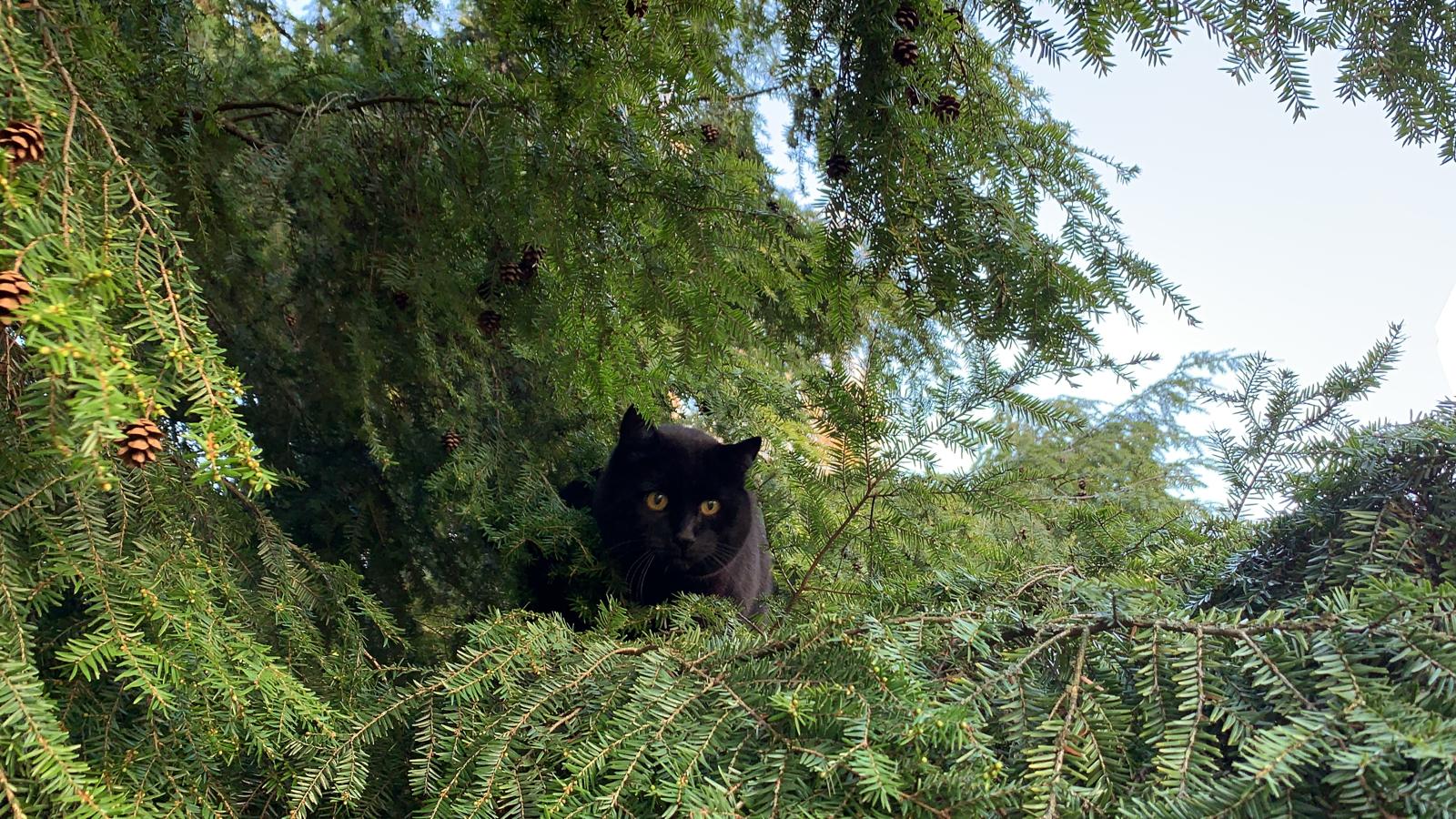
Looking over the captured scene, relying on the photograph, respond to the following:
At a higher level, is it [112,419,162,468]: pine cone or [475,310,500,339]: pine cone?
[475,310,500,339]: pine cone

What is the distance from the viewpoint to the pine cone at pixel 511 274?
68.7 inches

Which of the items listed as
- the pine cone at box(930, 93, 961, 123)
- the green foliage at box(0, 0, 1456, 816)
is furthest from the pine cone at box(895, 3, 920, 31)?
the pine cone at box(930, 93, 961, 123)

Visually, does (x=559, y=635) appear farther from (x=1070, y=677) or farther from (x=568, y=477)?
(x=568, y=477)

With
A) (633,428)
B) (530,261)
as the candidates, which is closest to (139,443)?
(530,261)

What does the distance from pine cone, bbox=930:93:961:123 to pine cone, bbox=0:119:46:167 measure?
1107mm

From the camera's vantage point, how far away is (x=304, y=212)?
1712 mm

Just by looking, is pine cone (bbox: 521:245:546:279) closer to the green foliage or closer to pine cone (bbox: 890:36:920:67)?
the green foliage

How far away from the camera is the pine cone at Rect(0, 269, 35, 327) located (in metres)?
0.63

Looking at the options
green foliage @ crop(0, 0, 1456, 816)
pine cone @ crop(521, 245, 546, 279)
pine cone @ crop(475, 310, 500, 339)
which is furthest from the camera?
pine cone @ crop(475, 310, 500, 339)

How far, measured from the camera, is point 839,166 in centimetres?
135

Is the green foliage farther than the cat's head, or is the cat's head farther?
the cat's head

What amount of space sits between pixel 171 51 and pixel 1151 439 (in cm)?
339

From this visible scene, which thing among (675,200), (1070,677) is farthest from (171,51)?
(1070,677)

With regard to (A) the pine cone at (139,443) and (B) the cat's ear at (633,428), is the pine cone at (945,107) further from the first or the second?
(A) the pine cone at (139,443)
